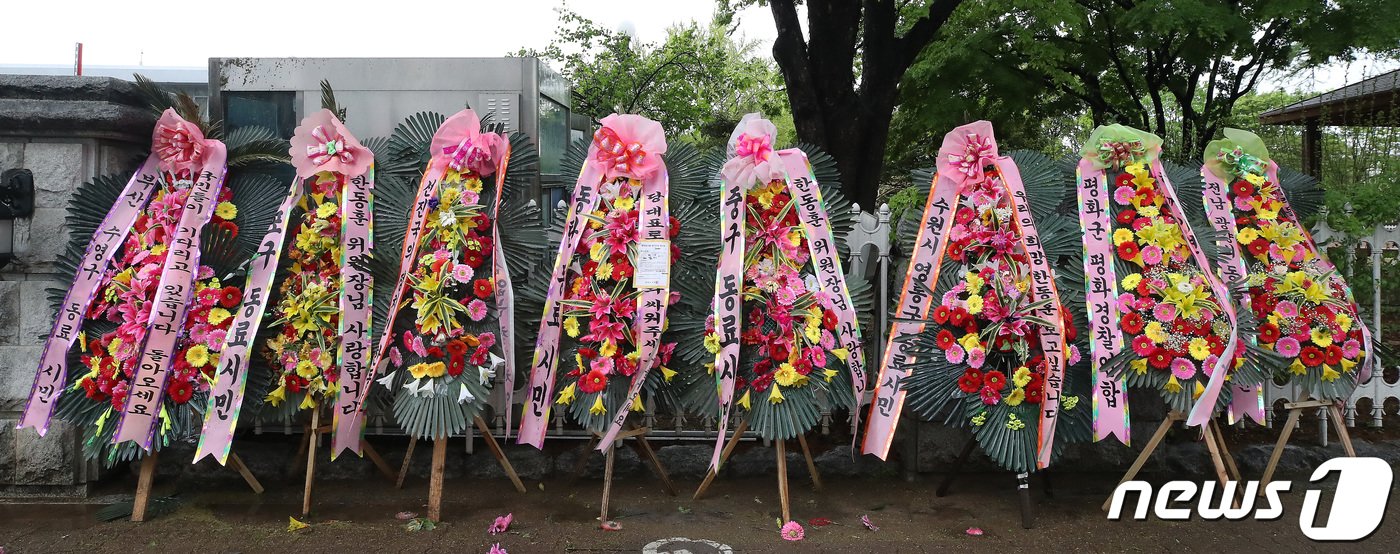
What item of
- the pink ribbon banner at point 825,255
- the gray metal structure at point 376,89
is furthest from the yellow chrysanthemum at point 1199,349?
the gray metal structure at point 376,89

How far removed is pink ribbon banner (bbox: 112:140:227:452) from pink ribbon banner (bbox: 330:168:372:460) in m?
0.64

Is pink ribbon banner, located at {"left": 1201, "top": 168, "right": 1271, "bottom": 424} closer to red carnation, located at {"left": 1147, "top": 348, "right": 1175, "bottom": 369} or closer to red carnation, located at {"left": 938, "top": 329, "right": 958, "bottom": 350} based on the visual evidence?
red carnation, located at {"left": 1147, "top": 348, "right": 1175, "bottom": 369}

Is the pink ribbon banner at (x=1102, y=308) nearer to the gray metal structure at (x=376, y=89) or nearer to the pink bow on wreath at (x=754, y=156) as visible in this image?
the pink bow on wreath at (x=754, y=156)

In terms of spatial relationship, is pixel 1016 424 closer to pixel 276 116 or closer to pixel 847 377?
pixel 847 377

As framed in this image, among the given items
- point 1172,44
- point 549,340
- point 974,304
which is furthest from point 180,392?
point 1172,44

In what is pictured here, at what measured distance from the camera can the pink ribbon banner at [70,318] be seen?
400cm

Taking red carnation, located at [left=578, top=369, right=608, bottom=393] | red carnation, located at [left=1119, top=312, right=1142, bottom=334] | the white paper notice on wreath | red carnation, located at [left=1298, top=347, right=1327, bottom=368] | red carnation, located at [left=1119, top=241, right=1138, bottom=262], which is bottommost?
red carnation, located at [left=578, top=369, right=608, bottom=393]

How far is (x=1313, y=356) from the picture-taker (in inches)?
162

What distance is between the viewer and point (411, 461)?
4.62 metres

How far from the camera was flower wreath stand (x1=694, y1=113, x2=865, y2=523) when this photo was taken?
152 inches

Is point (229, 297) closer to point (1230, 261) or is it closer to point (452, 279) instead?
point (452, 279)

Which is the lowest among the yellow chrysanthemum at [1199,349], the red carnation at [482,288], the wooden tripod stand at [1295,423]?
the wooden tripod stand at [1295,423]

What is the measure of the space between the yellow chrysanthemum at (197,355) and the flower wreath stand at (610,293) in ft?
4.62

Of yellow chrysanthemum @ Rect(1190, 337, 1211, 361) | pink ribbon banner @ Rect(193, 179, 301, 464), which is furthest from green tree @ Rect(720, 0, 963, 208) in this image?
pink ribbon banner @ Rect(193, 179, 301, 464)
